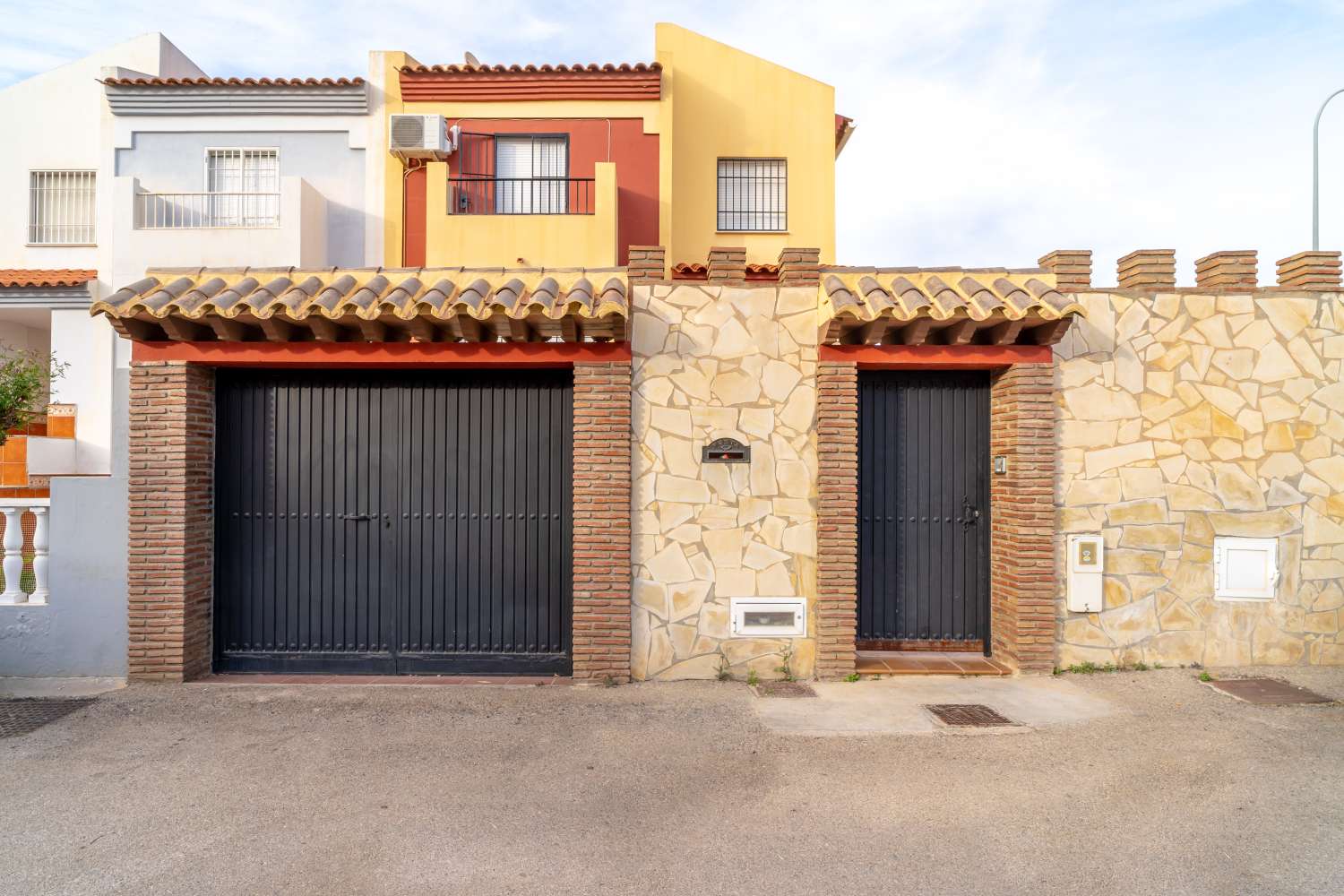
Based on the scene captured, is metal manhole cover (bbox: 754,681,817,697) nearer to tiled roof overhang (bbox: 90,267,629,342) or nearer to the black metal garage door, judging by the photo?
the black metal garage door

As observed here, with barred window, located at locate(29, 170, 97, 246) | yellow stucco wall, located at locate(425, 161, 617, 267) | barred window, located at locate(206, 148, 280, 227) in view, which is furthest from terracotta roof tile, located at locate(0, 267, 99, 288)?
yellow stucco wall, located at locate(425, 161, 617, 267)

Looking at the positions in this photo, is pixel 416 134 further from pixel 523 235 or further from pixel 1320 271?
pixel 1320 271

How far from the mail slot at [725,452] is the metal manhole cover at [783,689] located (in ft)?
6.28

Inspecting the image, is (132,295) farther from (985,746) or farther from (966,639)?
(966,639)

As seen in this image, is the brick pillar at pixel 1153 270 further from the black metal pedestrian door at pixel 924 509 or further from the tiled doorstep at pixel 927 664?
the tiled doorstep at pixel 927 664

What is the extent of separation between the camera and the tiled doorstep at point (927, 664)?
605cm

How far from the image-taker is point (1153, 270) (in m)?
6.30

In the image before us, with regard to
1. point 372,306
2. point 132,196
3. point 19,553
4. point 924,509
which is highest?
point 132,196

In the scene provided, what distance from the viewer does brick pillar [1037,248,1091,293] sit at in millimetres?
6223

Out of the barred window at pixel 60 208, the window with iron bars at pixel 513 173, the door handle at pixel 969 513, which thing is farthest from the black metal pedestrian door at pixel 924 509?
the barred window at pixel 60 208

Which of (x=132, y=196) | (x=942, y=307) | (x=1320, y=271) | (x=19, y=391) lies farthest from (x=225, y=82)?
(x=1320, y=271)

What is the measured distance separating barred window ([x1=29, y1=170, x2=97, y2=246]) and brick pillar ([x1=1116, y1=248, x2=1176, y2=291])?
55.3 feet

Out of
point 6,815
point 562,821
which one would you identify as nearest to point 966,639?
point 562,821

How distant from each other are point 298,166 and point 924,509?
1141cm
